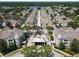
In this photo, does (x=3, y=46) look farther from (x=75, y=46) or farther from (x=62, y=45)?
(x=75, y=46)

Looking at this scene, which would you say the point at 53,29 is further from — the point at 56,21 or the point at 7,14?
the point at 7,14

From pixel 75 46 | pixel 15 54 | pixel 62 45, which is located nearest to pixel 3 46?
pixel 15 54

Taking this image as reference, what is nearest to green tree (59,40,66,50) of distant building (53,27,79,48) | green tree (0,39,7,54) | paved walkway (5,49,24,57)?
distant building (53,27,79,48)

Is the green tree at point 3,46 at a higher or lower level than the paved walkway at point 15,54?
higher

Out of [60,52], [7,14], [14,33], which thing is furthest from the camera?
[7,14]

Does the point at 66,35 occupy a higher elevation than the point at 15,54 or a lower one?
higher

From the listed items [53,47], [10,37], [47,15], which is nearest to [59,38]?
[53,47]

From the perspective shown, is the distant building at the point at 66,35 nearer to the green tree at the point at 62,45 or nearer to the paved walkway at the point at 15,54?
the green tree at the point at 62,45

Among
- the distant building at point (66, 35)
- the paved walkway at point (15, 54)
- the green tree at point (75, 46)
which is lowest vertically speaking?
the paved walkway at point (15, 54)

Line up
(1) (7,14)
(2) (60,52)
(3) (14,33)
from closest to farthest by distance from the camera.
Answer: (2) (60,52)
(3) (14,33)
(1) (7,14)

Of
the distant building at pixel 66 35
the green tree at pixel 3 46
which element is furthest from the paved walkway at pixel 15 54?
the distant building at pixel 66 35

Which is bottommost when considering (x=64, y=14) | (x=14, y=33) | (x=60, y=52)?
(x=60, y=52)
